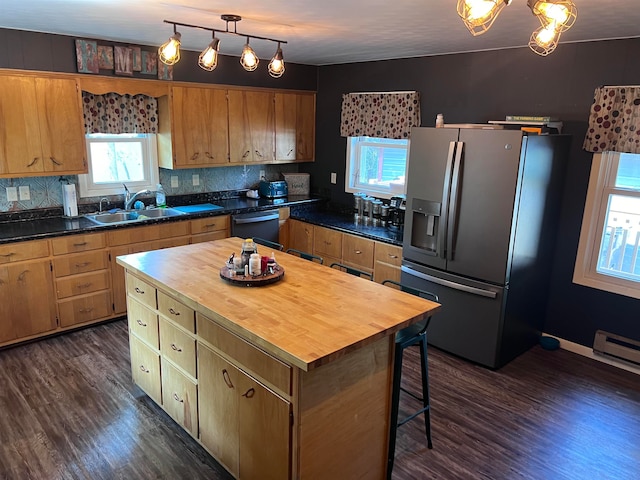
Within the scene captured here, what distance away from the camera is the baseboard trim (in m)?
3.60

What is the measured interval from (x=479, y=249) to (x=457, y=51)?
5.89 ft

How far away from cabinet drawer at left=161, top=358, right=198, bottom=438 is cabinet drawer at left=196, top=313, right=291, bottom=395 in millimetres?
390

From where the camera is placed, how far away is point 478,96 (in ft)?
13.5

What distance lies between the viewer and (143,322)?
294cm

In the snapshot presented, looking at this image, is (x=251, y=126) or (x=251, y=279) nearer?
(x=251, y=279)

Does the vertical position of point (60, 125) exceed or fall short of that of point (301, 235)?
it exceeds it

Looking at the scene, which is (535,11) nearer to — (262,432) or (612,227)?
(262,432)

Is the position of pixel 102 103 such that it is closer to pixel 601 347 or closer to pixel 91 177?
pixel 91 177

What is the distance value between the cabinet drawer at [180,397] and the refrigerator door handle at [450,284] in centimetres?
204

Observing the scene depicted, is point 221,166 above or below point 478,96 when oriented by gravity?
below

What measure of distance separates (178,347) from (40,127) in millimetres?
2376

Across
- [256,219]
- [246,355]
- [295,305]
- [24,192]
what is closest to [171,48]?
[295,305]

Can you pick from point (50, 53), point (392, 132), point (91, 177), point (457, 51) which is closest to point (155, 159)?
point (91, 177)

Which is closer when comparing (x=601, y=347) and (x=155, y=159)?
(x=601, y=347)
